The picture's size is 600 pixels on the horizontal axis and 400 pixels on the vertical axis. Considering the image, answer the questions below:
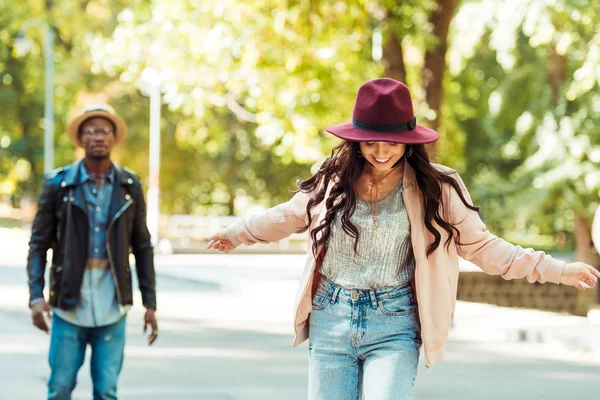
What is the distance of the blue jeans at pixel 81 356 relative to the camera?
5.66m

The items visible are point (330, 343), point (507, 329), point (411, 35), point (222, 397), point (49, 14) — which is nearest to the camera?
point (330, 343)

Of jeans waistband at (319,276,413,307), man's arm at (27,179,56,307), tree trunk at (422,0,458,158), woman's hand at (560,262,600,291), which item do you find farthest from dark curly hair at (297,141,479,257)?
tree trunk at (422,0,458,158)

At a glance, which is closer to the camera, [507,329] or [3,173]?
[507,329]

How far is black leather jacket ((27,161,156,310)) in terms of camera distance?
5.70 meters

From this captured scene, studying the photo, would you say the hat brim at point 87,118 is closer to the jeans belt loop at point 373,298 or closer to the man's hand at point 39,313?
the man's hand at point 39,313

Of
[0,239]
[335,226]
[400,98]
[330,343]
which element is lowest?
[0,239]

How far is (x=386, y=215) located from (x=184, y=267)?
896 inches

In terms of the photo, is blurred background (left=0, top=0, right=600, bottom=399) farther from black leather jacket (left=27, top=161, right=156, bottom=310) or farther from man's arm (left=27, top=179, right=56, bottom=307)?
man's arm (left=27, top=179, right=56, bottom=307)

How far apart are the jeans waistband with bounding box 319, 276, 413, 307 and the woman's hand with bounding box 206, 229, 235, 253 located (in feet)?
2.06

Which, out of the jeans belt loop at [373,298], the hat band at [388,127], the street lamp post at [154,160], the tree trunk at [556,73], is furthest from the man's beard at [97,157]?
the street lamp post at [154,160]

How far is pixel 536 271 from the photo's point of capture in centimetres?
443

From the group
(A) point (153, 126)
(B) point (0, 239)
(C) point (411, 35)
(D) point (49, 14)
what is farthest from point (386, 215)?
(B) point (0, 239)

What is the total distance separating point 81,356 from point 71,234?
0.56m

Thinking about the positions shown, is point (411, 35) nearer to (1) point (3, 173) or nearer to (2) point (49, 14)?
(2) point (49, 14)
